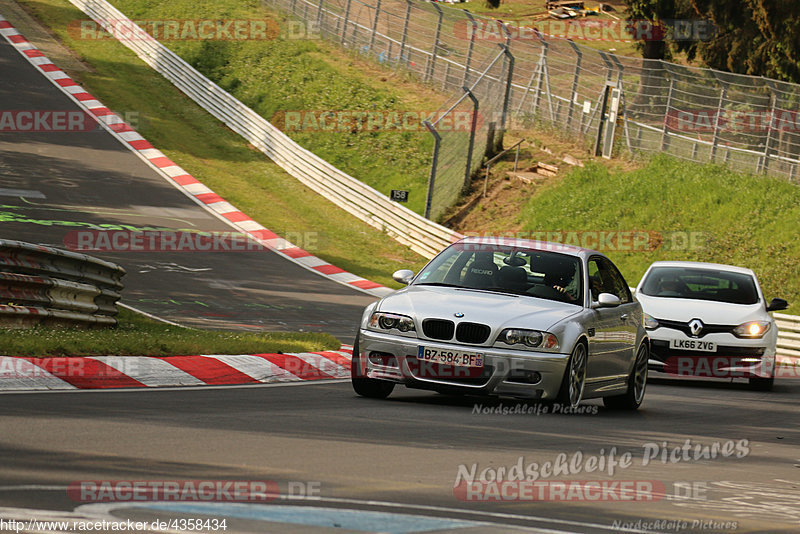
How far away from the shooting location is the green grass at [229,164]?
28859mm

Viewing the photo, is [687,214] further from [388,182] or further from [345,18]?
[345,18]

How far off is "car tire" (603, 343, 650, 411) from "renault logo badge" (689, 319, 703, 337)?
10.6ft

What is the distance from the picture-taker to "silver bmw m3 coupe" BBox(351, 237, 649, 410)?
9.87 metres

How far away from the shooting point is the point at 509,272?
36.4ft

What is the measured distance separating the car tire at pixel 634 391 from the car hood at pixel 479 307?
1594mm

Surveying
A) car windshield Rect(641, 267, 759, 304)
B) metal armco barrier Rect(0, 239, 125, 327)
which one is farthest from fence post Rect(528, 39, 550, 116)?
metal armco barrier Rect(0, 239, 125, 327)

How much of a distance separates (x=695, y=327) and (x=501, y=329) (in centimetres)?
637

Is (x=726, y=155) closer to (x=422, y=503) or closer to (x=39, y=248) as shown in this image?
(x=39, y=248)

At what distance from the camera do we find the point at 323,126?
1547 inches

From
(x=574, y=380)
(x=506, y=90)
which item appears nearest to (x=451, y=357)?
(x=574, y=380)

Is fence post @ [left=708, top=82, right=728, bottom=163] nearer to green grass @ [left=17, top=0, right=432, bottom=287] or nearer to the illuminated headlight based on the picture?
green grass @ [left=17, top=0, right=432, bottom=287]

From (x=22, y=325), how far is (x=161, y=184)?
65.8ft

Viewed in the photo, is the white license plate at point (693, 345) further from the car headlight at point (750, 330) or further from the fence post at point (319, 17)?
the fence post at point (319, 17)

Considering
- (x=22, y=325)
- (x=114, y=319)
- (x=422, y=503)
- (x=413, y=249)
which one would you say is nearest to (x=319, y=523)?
(x=422, y=503)
